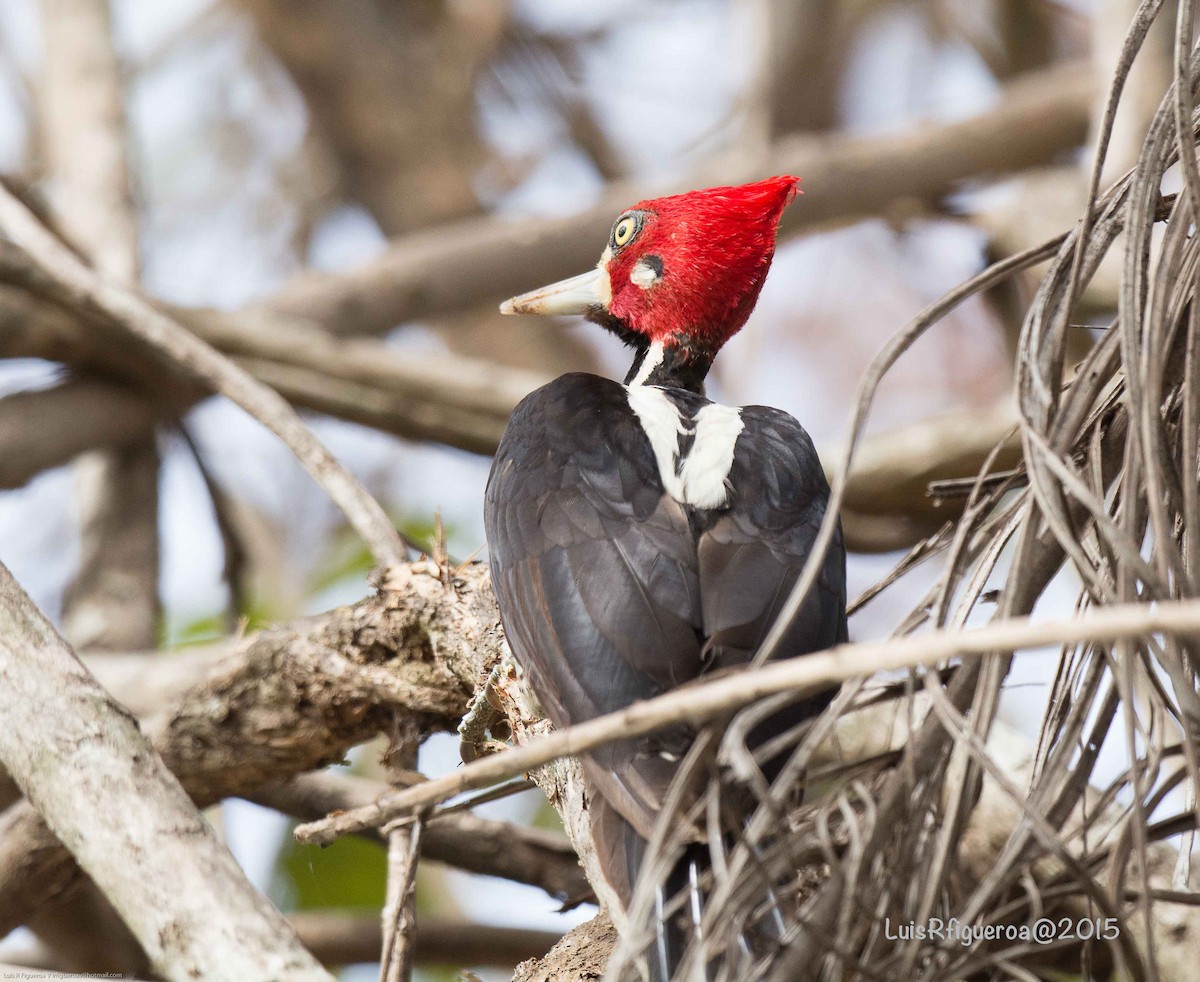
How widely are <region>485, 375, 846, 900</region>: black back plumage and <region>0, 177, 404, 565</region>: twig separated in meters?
0.32

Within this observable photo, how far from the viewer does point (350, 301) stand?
424 cm

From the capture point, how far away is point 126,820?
139 cm

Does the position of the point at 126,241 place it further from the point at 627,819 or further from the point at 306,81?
the point at 627,819

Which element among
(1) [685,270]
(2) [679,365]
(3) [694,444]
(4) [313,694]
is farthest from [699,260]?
(4) [313,694]

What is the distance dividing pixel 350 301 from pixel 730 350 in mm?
1256

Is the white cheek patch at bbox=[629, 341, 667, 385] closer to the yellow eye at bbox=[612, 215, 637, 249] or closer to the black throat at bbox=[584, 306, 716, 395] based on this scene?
the black throat at bbox=[584, 306, 716, 395]

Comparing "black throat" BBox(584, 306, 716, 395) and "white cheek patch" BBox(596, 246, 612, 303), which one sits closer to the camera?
"black throat" BBox(584, 306, 716, 395)

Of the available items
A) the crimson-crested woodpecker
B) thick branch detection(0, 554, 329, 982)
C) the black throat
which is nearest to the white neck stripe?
the crimson-crested woodpecker

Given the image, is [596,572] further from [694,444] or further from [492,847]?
[492,847]

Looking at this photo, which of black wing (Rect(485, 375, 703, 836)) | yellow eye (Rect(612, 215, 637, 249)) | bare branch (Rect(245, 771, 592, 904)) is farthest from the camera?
yellow eye (Rect(612, 215, 637, 249))

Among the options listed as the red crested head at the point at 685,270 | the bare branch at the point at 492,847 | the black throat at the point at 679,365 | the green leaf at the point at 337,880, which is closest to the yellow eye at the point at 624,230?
the red crested head at the point at 685,270

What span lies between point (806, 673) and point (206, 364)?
200 centimetres

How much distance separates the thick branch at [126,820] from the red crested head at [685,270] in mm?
1339

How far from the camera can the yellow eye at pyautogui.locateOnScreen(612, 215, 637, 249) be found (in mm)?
2752
